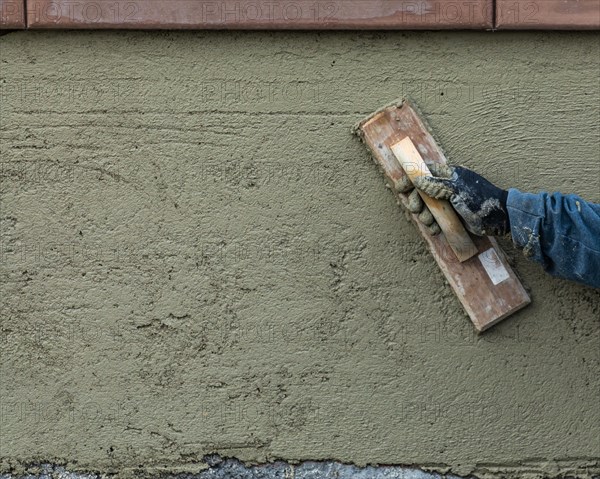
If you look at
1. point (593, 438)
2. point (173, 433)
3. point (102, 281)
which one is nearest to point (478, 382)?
point (593, 438)

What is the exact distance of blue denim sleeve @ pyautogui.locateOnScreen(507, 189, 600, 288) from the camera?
2.00 metres

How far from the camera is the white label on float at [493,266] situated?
2.19 meters

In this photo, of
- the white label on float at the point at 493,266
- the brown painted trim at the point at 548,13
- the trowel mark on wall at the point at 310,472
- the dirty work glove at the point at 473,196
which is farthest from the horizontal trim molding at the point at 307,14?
the trowel mark on wall at the point at 310,472

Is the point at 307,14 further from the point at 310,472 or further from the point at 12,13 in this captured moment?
the point at 310,472

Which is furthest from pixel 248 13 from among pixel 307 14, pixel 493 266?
pixel 493 266

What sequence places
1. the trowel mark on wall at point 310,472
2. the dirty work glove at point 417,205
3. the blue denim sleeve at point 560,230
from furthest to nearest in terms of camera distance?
1. the trowel mark on wall at point 310,472
2. the dirty work glove at point 417,205
3. the blue denim sleeve at point 560,230

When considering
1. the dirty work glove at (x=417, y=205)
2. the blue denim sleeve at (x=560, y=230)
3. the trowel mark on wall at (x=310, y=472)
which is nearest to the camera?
the blue denim sleeve at (x=560, y=230)

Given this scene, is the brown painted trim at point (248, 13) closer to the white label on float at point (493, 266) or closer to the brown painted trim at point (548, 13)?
the brown painted trim at point (548, 13)

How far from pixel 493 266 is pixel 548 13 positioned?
72 centimetres

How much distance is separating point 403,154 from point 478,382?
27.4 inches

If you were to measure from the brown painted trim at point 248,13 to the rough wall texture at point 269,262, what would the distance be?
0.06 meters

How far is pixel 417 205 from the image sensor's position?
2098 mm

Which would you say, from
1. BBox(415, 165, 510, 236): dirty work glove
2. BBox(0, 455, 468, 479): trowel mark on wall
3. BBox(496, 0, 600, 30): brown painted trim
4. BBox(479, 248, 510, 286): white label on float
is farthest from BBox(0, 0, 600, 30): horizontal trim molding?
BBox(0, 455, 468, 479): trowel mark on wall

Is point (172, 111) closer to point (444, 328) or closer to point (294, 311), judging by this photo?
point (294, 311)
